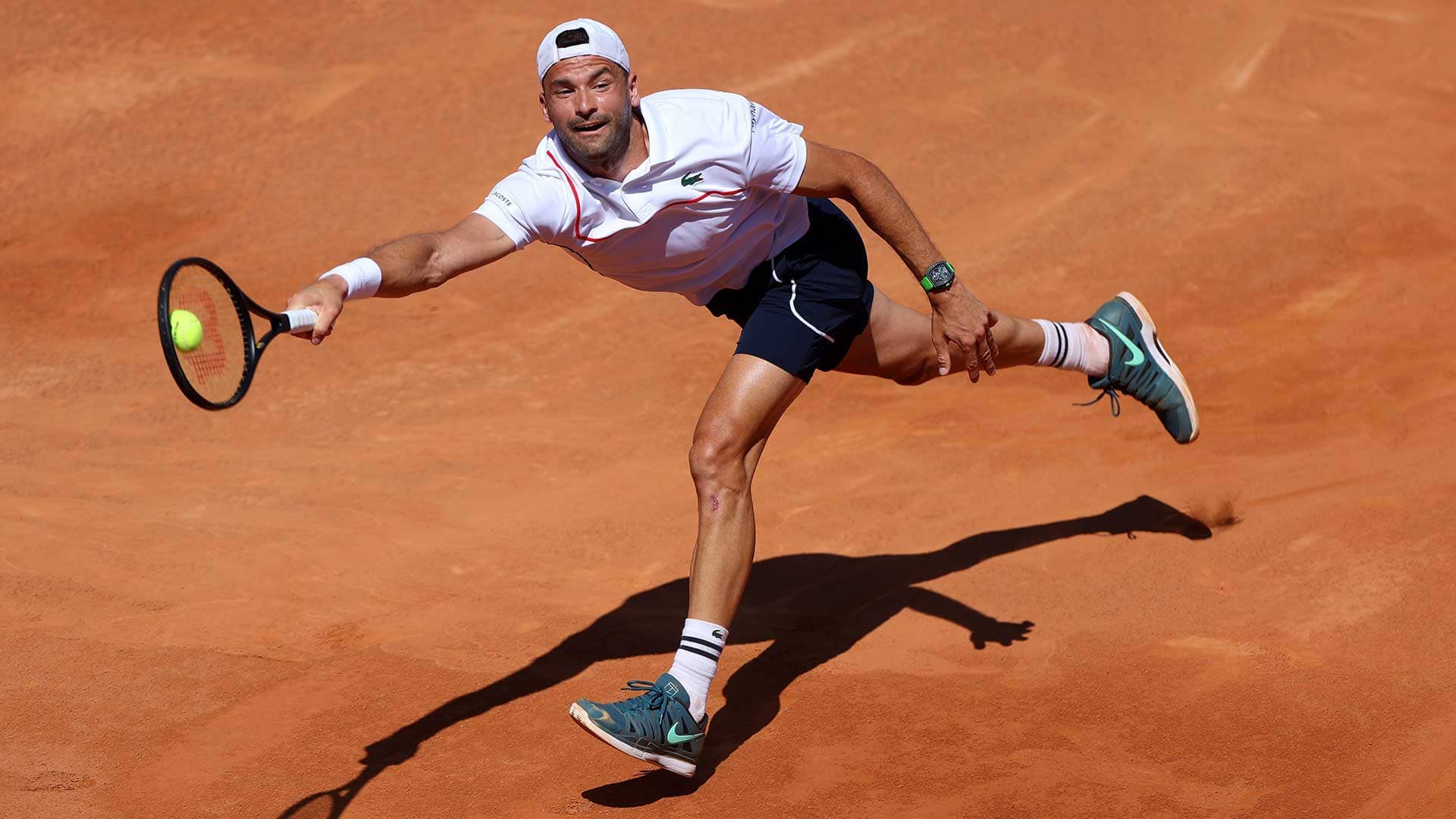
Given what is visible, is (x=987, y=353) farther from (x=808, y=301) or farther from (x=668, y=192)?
(x=668, y=192)

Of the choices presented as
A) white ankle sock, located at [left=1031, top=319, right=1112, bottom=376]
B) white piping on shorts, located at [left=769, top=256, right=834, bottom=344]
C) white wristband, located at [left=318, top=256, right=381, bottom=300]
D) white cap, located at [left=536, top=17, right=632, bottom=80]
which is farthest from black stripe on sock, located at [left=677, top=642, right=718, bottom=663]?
white ankle sock, located at [left=1031, top=319, right=1112, bottom=376]

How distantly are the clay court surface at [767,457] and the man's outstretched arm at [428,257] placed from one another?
141 centimetres

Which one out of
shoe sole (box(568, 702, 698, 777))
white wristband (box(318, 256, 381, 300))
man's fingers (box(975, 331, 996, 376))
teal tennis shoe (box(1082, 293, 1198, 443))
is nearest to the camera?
white wristband (box(318, 256, 381, 300))

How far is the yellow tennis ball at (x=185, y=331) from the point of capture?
145 inches

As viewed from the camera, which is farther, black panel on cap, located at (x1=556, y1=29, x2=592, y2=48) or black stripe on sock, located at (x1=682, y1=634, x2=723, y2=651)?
black panel on cap, located at (x1=556, y1=29, x2=592, y2=48)

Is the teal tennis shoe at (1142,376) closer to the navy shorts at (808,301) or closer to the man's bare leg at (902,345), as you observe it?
the man's bare leg at (902,345)

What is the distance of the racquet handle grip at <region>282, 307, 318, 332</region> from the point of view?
357 cm

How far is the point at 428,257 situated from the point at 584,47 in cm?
78

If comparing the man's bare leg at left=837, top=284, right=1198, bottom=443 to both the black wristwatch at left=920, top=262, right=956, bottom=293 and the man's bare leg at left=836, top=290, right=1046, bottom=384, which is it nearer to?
the man's bare leg at left=836, top=290, right=1046, bottom=384

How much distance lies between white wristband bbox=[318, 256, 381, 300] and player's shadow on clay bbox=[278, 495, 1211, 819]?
1.42m

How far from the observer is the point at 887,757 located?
4.29 m

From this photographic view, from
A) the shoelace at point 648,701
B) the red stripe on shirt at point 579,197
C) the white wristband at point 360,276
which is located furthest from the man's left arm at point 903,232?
the shoelace at point 648,701

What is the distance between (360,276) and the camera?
12.5ft

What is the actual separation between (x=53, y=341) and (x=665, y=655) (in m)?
4.71
